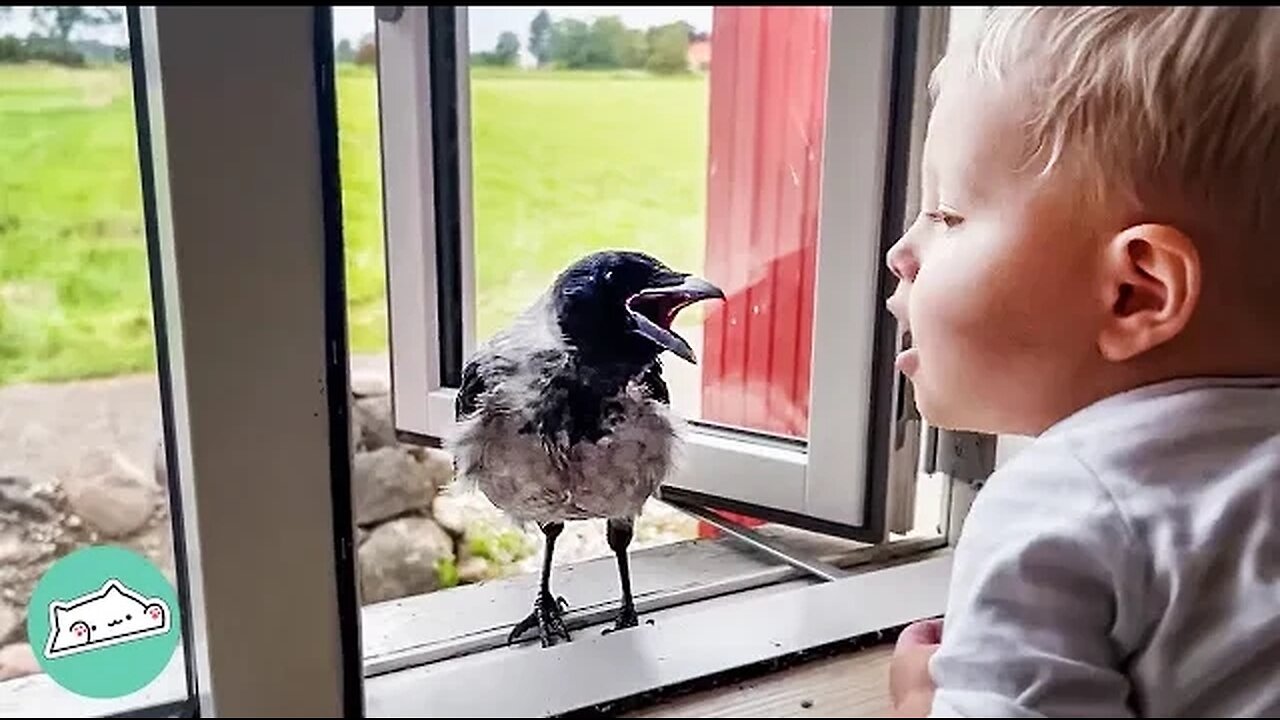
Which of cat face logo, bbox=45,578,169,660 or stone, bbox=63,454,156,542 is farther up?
stone, bbox=63,454,156,542

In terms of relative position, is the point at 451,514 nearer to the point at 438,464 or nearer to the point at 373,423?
the point at 438,464

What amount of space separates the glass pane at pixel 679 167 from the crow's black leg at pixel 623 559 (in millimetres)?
81

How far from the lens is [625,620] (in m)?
0.74

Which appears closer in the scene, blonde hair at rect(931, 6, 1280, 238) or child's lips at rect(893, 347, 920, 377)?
blonde hair at rect(931, 6, 1280, 238)

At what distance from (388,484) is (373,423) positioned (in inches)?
1.7

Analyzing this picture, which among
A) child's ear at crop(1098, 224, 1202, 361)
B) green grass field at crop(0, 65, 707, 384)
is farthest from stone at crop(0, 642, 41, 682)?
child's ear at crop(1098, 224, 1202, 361)

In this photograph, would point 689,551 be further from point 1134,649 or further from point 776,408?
point 1134,649

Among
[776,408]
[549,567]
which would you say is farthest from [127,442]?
[776,408]

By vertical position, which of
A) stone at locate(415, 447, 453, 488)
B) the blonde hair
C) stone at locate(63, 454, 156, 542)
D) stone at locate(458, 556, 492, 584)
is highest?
the blonde hair

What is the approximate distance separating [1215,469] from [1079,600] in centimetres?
9

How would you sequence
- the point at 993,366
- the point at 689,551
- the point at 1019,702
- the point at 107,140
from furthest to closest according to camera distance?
1. the point at 689,551
2. the point at 107,140
3. the point at 993,366
4. the point at 1019,702

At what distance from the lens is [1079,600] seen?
19.3 inches

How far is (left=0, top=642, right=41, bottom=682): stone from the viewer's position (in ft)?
2.26

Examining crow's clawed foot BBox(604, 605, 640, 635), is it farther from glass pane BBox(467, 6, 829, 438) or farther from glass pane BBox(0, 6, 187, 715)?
glass pane BBox(0, 6, 187, 715)
